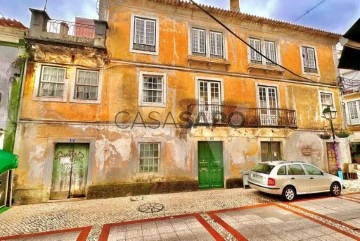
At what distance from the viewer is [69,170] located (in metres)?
9.27

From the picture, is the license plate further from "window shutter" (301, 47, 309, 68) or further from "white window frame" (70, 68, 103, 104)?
"window shutter" (301, 47, 309, 68)

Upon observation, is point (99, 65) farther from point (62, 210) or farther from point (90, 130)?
point (62, 210)

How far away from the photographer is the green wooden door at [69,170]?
9.03 meters

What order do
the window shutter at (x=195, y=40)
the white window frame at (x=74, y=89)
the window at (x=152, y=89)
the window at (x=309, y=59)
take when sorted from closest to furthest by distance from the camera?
the white window frame at (x=74, y=89), the window at (x=152, y=89), the window shutter at (x=195, y=40), the window at (x=309, y=59)

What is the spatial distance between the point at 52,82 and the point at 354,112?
1146 inches

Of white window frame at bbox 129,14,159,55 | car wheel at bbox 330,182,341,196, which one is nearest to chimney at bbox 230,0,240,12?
white window frame at bbox 129,14,159,55

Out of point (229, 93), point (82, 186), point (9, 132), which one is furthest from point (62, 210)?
point (229, 93)

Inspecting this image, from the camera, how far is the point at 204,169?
1105 centimetres

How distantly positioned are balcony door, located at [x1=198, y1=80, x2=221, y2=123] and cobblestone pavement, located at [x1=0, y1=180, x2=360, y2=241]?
13.8 ft

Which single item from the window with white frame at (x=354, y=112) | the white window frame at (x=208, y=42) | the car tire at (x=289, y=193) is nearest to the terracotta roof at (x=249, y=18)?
the white window frame at (x=208, y=42)

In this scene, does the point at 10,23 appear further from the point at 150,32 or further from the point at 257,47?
the point at 257,47

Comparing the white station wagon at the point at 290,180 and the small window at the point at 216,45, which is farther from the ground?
the small window at the point at 216,45

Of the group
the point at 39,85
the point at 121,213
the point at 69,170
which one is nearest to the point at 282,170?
the point at 121,213

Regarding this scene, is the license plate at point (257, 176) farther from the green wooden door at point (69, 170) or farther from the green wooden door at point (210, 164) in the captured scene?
the green wooden door at point (69, 170)
